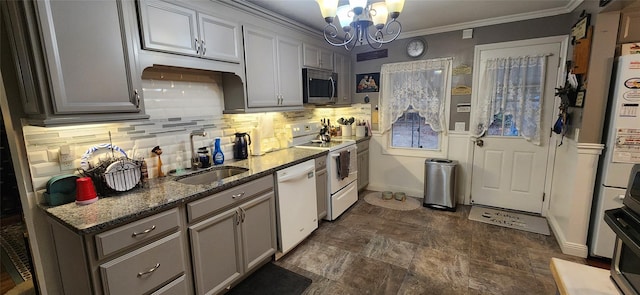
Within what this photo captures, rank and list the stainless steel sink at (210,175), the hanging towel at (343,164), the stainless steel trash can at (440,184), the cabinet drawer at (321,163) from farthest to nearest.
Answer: the stainless steel trash can at (440,184), the hanging towel at (343,164), the cabinet drawer at (321,163), the stainless steel sink at (210,175)

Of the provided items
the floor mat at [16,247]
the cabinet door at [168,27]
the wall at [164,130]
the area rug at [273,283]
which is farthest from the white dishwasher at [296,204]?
the floor mat at [16,247]

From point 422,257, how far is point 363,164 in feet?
6.03

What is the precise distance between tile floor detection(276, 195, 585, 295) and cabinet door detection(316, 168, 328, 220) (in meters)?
0.19

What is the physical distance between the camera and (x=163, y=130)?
2168mm

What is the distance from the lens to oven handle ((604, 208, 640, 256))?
0.85 m

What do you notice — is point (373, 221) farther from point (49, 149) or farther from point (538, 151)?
point (49, 149)

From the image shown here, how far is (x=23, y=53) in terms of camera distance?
1347 millimetres

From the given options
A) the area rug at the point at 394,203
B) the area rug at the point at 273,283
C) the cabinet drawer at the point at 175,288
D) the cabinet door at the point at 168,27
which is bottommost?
the area rug at the point at 273,283

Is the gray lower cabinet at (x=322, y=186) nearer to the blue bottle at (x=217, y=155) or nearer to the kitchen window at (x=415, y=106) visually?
the blue bottle at (x=217, y=155)

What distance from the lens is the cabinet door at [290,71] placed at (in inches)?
112

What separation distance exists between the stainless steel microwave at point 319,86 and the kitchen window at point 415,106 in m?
0.86

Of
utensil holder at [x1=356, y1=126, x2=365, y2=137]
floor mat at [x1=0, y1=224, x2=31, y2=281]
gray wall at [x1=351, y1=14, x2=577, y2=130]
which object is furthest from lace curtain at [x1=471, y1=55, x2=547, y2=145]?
floor mat at [x1=0, y1=224, x2=31, y2=281]

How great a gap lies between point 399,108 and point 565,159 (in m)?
1.92

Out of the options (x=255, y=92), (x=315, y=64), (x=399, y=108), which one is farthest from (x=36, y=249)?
(x=399, y=108)
